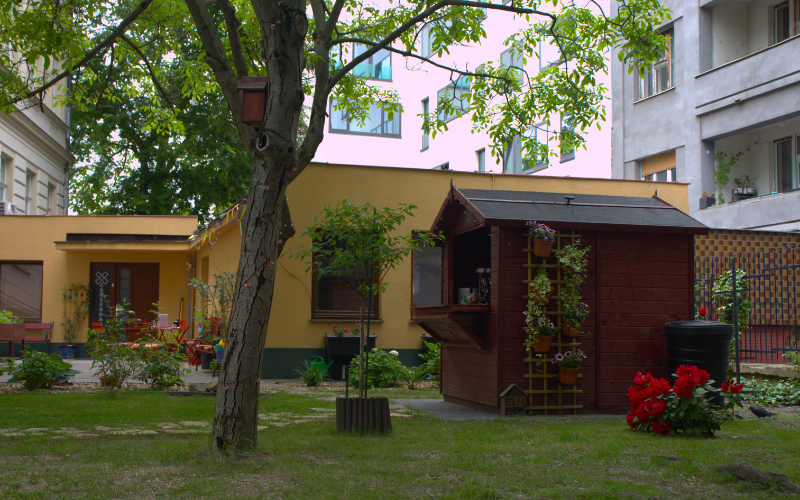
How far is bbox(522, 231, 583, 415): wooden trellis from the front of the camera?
8484 millimetres

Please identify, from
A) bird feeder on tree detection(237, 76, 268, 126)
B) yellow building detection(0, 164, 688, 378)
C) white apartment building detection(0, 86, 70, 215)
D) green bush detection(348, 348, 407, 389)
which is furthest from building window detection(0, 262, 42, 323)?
bird feeder on tree detection(237, 76, 268, 126)

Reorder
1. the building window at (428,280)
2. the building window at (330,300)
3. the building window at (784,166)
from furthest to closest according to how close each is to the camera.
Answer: the building window at (784,166) → the building window at (330,300) → the building window at (428,280)

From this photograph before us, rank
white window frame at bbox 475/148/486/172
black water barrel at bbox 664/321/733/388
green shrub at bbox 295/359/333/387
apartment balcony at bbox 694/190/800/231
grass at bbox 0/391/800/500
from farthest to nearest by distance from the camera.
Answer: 1. white window frame at bbox 475/148/486/172
2. apartment balcony at bbox 694/190/800/231
3. green shrub at bbox 295/359/333/387
4. black water barrel at bbox 664/321/733/388
5. grass at bbox 0/391/800/500

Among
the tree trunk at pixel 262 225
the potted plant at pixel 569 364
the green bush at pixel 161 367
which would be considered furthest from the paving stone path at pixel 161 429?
the green bush at pixel 161 367

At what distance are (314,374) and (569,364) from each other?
16.9 ft

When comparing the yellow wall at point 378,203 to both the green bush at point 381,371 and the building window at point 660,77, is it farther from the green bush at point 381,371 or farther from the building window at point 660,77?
the building window at point 660,77

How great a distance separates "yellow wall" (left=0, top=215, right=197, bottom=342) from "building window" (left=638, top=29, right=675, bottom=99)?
13.3 metres

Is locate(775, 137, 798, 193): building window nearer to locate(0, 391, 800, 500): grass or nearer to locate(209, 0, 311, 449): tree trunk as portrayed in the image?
locate(0, 391, 800, 500): grass

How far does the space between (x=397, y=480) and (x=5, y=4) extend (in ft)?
23.2

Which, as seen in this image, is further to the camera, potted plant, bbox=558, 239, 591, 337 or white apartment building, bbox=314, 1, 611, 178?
white apartment building, bbox=314, 1, 611, 178

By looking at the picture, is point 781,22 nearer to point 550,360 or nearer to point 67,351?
point 550,360

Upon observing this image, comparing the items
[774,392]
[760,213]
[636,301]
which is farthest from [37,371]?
[760,213]

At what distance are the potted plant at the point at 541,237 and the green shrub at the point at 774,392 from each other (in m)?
3.68

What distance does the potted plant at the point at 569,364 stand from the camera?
837 centimetres
